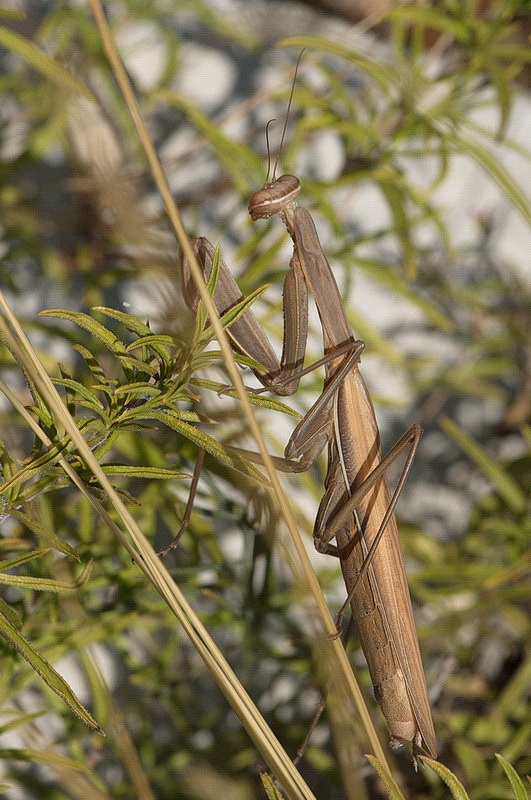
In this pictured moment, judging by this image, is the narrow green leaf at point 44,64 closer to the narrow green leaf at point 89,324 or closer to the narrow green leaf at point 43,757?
the narrow green leaf at point 89,324

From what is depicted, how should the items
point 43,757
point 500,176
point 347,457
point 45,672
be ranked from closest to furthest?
point 45,672
point 43,757
point 347,457
point 500,176

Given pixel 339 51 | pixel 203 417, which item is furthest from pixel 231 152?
pixel 203 417

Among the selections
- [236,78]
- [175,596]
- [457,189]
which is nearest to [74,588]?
[175,596]

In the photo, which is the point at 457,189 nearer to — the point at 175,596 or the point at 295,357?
the point at 295,357

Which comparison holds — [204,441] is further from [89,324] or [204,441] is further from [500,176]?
[500,176]

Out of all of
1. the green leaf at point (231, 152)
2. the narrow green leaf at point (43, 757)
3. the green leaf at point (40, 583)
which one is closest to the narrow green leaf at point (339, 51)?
the green leaf at point (231, 152)

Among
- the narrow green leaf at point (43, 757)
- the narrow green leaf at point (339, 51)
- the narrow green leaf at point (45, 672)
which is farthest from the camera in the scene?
the narrow green leaf at point (339, 51)

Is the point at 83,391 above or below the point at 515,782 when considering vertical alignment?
above
